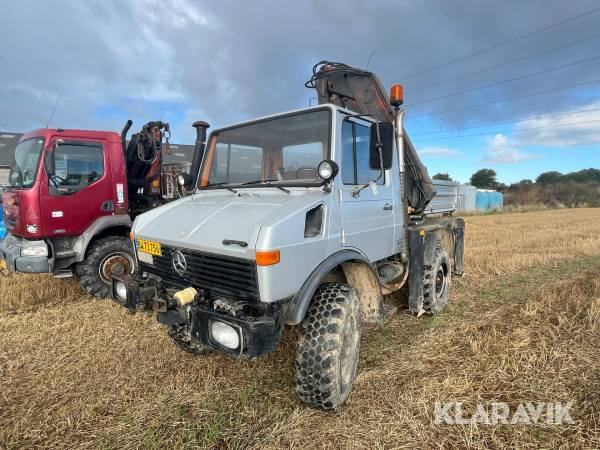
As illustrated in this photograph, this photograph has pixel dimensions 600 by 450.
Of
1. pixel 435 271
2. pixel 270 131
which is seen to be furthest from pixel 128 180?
pixel 435 271

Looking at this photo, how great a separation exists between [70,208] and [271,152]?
3.57 metres

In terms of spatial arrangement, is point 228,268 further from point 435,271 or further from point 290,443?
point 435,271

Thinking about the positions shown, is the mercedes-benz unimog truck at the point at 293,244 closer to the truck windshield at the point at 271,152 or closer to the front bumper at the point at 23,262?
the truck windshield at the point at 271,152

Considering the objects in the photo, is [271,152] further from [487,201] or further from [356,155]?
[487,201]

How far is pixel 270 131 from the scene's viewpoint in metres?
3.42

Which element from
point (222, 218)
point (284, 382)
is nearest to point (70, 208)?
point (222, 218)

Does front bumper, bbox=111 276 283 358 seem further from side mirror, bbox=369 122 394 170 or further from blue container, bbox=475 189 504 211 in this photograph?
blue container, bbox=475 189 504 211

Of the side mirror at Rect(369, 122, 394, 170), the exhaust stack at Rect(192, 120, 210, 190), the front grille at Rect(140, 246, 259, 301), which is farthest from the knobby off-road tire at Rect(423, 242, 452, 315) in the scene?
the exhaust stack at Rect(192, 120, 210, 190)

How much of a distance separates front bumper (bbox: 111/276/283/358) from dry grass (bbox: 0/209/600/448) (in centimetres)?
65

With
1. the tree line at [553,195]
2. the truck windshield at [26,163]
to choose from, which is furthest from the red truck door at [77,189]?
the tree line at [553,195]

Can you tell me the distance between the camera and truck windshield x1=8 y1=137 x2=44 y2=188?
5.13 metres

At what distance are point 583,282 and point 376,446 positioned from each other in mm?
5219

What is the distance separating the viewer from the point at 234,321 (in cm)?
230

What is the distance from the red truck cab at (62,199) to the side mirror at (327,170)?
424 centimetres
